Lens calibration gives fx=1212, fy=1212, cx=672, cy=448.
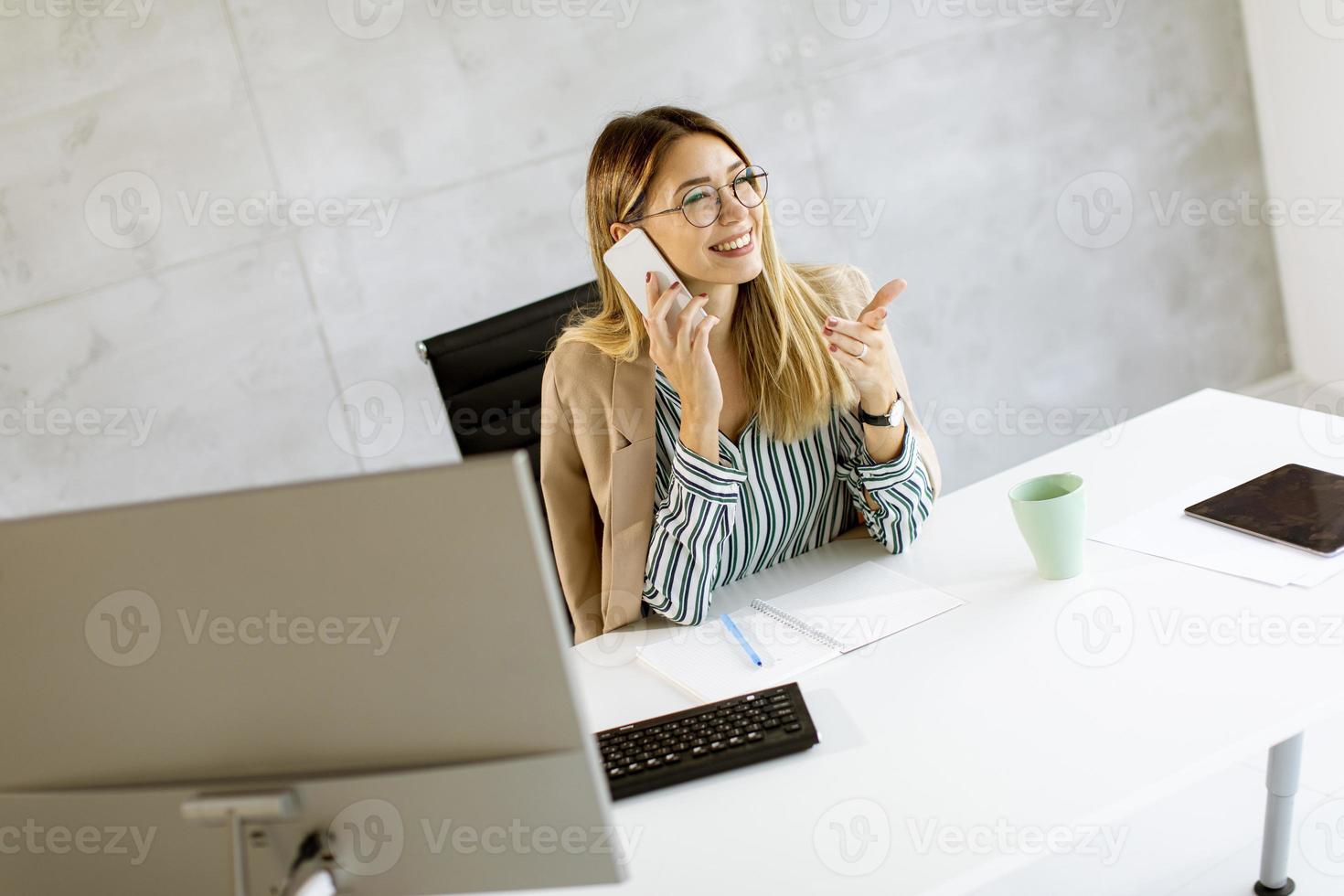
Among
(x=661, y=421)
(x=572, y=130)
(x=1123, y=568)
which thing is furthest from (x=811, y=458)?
(x=572, y=130)

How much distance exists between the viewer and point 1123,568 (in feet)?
4.91

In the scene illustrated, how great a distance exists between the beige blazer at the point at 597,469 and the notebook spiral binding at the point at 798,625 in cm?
20

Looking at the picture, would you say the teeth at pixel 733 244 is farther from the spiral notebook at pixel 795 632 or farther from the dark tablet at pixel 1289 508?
the dark tablet at pixel 1289 508

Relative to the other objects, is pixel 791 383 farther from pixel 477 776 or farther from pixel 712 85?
pixel 712 85

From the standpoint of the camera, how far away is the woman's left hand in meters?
1.70

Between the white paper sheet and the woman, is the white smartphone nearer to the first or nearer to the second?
the woman

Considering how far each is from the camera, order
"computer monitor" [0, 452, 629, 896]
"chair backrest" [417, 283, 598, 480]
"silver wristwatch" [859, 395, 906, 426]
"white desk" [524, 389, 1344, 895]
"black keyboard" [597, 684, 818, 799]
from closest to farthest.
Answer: "computer monitor" [0, 452, 629, 896], "white desk" [524, 389, 1344, 895], "black keyboard" [597, 684, 818, 799], "silver wristwatch" [859, 395, 906, 426], "chair backrest" [417, 283, 598, 480]

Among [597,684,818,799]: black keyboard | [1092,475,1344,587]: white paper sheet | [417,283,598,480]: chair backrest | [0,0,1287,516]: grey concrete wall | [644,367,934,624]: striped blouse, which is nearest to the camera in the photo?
[597,684,818,799]: black keyboard

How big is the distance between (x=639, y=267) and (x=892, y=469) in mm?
484

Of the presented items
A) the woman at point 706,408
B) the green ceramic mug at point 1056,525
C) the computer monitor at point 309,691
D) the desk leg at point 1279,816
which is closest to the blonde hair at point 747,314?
the woman at point 706,408

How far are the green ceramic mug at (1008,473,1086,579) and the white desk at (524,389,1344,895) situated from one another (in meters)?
0.02

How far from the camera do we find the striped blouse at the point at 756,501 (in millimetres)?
1667

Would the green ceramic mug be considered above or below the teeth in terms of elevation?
below

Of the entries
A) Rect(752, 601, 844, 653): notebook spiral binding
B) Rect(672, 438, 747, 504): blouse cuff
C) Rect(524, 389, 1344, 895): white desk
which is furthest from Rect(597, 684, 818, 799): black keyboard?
Rect(672, 438, 747, 504): blouse cuff
